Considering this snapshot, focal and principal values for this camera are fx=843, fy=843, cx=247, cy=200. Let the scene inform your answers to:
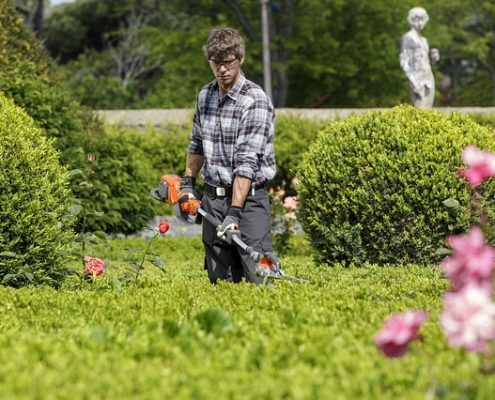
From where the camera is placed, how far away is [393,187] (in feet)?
23.8

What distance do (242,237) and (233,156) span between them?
0.53m

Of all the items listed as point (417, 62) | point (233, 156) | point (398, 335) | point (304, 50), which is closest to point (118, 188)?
point (233, 156)

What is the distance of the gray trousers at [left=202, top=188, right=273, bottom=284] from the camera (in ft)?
18.0

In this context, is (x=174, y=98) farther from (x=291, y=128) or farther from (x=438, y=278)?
(x=438, y=278)

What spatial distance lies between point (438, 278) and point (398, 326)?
3380 mm

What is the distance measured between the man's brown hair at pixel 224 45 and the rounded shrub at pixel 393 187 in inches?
91.6

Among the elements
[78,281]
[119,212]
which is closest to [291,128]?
[119,212]

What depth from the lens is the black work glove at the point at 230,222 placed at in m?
5.16

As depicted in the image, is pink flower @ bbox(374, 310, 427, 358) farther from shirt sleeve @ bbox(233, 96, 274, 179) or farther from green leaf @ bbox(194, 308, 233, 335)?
shirt sleeve @ bbox(233, 96, 274, 179)

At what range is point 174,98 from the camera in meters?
33.4

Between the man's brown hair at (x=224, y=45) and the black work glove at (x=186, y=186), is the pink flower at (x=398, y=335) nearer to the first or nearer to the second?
the man's brown hair at (x=224, y=45)

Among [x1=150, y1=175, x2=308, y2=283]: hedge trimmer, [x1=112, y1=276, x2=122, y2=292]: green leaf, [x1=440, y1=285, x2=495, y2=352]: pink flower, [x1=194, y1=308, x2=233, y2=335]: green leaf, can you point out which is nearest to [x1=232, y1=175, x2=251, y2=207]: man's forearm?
[x1=150, y1=175, x2=308, y2=283]: hedge trimmer

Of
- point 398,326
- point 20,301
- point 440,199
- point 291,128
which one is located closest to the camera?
point 398,326

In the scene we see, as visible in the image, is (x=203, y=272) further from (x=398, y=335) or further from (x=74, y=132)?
(x=398, y=335)
